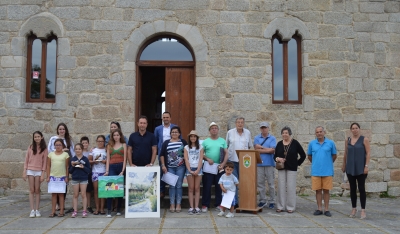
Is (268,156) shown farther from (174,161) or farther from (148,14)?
(148,14)

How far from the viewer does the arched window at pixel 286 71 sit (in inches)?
362

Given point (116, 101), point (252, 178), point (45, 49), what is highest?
point (45, 49)

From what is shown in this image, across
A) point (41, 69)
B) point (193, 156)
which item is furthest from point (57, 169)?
point (41, 69)

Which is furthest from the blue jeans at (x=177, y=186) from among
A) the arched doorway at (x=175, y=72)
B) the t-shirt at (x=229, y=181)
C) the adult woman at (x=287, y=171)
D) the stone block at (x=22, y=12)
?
the stone block at (x=22, y=12)

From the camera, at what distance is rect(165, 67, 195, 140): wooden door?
9039 mm

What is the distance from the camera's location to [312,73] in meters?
9.04

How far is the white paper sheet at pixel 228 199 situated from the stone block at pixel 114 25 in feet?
14.7

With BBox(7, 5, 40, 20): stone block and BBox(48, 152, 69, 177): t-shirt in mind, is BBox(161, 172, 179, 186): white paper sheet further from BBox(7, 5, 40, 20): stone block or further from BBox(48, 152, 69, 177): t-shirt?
BBox(7, 5, 40, 20): stone block

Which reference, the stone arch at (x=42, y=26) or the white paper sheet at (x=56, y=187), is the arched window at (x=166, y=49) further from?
the white paper sheet at (x=56, y=187)

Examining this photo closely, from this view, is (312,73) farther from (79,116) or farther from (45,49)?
(45,49)

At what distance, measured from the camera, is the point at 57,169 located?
6.62 metres

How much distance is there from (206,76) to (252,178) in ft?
9.39

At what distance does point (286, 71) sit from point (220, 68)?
161cm

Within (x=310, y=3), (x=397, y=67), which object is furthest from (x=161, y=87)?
(x=397, y=67)
